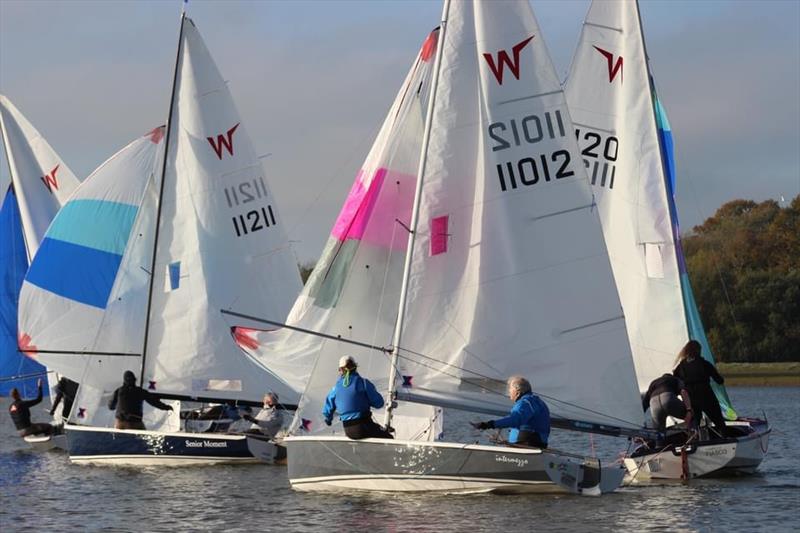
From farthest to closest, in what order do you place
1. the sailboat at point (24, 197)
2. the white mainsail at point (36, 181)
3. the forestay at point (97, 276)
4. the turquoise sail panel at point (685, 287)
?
the white mainsail at point (36, 181)
the sailboat at point (24, 197)
the forestay at point (97, 276)
the turquoise sail panel at point (685, 287)

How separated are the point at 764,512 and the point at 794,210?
64530 mm

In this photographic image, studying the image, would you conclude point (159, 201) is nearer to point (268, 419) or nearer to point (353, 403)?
point (268, 419)

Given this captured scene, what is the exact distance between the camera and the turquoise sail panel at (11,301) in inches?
1296

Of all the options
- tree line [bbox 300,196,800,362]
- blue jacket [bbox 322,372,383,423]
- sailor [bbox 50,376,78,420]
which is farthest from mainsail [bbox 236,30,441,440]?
tree line [bbox 300,196,800,362]

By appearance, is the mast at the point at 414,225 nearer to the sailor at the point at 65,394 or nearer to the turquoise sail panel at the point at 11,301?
the sailor at the point at 65,394

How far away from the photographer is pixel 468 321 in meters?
18.9

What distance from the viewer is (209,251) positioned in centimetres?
2755

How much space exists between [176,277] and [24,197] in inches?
356

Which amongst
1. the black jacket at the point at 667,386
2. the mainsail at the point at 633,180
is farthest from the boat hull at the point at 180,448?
the black jacket at the point at 667,386

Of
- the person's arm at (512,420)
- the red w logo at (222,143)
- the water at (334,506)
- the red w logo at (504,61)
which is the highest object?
the red w logo at (222,143)

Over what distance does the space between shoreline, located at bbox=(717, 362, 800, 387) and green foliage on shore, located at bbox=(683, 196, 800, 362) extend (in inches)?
A: 24.2

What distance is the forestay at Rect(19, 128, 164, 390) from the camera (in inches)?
1062

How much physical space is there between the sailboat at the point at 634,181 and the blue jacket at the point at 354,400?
7442 mm

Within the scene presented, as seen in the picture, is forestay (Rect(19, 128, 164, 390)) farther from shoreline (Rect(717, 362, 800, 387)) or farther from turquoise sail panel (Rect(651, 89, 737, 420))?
shoreline (Rect(717, 362, 800, 387))
